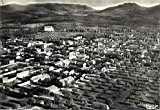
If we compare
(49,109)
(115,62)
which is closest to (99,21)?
(115,62)

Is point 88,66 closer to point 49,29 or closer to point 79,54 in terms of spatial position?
point 79,54

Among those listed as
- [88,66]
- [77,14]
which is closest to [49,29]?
[77,14]

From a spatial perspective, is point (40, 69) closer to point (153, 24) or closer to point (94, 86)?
point (94, 86)

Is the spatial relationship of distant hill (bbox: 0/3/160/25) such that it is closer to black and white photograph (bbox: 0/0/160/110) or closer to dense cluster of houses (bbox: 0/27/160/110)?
black and white photograph (bbox: 0/0/160/110)

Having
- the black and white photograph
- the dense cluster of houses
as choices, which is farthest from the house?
the dense cluster of houses

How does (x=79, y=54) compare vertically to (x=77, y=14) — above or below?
below

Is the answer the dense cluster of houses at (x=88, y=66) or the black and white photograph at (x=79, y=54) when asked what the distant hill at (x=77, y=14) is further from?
the dense cluster of houses at (x=88, y=66)
